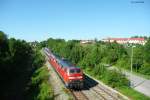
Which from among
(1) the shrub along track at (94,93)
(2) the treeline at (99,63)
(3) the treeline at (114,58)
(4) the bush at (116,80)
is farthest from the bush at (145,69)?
(1) the shrub along track at (94,93)

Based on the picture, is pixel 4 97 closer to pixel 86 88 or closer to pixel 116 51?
pixel 86 88

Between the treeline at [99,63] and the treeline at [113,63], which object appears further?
the treeline at [99,63]

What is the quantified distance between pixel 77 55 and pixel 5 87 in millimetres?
15905

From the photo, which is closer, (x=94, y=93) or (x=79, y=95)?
(x=79, y=95)

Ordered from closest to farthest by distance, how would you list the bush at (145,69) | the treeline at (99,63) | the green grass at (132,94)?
the green grass at (132,94) < the treeline at (99,63) < the bush at (145,69)

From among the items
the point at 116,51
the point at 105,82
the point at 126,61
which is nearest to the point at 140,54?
the point at 126,61

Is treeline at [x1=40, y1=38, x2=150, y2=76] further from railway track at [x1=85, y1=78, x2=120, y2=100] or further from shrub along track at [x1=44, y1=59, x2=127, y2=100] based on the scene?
shrub along track at [x1=44, y1=59, x2=127, y2=100]

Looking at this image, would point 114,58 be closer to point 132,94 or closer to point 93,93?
point 93,93

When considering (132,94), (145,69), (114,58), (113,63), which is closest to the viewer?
(132,94)

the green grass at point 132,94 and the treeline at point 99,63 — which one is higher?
the treeline at point 99,63

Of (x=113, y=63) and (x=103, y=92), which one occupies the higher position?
(x=103, y=92)

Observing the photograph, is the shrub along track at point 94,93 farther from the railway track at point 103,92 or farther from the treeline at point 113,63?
the treeline at point 113,63

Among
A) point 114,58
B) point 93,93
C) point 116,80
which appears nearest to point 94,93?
point 93,93

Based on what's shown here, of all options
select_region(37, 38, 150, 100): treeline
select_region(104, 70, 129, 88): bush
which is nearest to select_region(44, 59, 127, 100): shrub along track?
select_region(104, 70, 129, 88): bush
